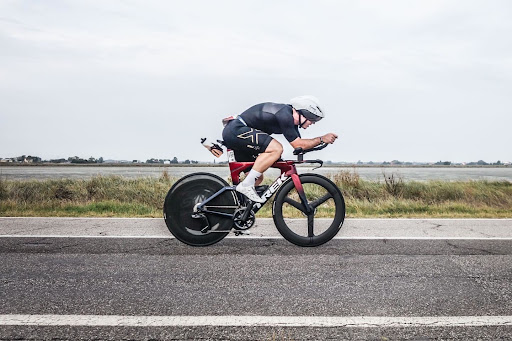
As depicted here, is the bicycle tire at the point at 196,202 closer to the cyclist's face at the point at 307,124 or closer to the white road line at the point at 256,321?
the cyclist's face at the point at 307,124

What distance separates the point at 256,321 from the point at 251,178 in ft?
7.89

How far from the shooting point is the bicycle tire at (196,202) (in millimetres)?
5547

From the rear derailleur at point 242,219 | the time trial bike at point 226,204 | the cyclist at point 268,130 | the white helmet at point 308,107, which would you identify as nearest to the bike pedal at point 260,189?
the time trial bike at point 226,204

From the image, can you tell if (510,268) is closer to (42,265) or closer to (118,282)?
(118,282)

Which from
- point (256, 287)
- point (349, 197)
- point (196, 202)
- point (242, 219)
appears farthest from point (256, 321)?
point (349, 197)

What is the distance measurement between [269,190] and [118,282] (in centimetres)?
211

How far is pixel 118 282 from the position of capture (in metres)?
4.24

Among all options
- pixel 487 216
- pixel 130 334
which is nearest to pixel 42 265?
pixel 130 334

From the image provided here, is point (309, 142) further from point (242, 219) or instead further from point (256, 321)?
point (256, 321)

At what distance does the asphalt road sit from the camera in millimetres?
3107

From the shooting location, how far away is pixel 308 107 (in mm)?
5344

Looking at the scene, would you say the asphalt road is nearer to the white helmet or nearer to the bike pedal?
the bike pedal

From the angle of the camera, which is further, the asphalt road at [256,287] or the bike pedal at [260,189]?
the bike pedal at [260,189]

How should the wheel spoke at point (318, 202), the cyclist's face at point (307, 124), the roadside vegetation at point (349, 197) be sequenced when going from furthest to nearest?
the roadside vegetation at point (349, 197) → the wheel spoke at point (318, 202) → the cyclist's face at point (307, 124)
